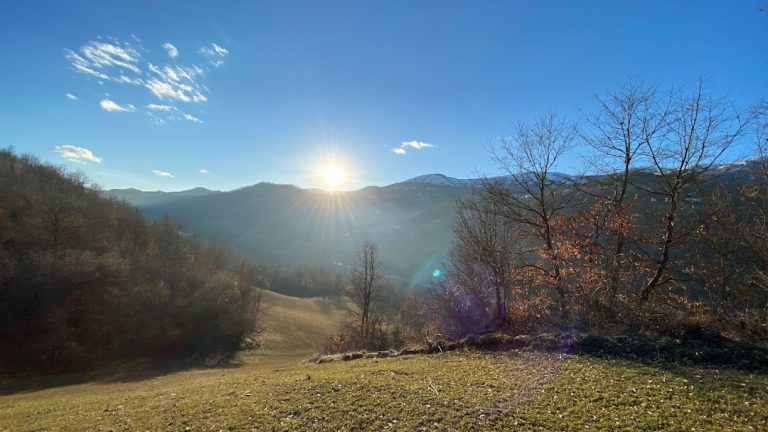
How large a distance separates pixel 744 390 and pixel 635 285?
8.85m

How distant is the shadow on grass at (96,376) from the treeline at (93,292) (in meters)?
2.75

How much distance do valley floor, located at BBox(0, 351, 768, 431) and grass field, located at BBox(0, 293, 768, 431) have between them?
21mm

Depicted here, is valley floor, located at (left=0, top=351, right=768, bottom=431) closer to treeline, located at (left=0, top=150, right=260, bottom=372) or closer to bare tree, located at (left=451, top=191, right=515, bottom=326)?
bare tree, located at (left=451, top=191, right=515, bottom=326)

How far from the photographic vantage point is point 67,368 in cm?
3675

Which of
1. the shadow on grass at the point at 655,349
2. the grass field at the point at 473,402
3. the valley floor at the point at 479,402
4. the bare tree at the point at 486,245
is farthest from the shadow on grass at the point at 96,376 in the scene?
the shadow on grass at the point at 655,349

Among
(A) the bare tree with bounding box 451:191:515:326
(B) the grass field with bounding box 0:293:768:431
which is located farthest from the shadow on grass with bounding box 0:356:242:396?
(A) the bare tree with bounding box 451:191:515:326

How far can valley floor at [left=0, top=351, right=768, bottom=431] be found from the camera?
6855 millimetres

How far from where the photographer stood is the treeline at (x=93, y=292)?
3769cm

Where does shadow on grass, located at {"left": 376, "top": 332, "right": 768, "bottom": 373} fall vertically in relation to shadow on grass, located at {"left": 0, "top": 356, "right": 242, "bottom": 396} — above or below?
above

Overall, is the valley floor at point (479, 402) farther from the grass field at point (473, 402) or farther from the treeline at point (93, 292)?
the treeline at point (93, 292)

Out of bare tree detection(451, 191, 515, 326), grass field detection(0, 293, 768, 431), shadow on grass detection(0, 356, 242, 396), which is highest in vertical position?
bare tree detection(451, 191, 515, 326)

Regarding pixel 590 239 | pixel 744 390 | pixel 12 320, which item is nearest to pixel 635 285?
pixel 590 239

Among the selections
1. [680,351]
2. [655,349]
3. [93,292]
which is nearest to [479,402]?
[655,349]

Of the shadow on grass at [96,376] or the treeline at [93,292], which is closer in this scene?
the shadow on grass at [96,376]
